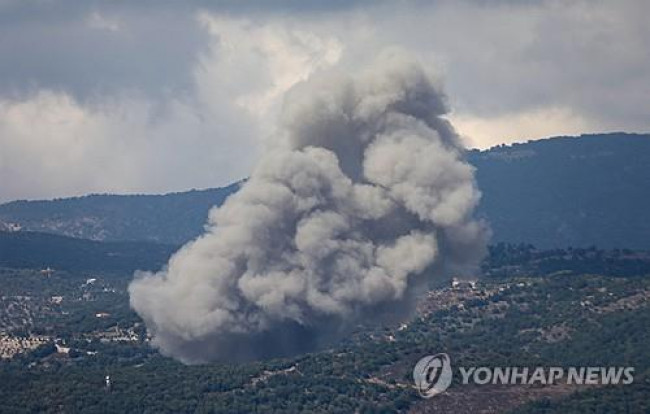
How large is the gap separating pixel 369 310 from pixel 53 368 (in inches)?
1320

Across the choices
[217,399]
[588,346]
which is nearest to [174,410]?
[217,399]

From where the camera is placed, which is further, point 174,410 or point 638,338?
point 638,338

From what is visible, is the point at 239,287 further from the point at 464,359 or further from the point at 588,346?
the point at 588,346

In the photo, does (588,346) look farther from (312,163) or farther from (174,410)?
(174,410)

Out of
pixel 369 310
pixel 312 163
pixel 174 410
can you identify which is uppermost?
pixel 312 163

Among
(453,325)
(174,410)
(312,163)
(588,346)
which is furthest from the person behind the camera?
(453,325)

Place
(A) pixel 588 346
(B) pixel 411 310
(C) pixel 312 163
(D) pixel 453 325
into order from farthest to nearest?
(D) pixel 453 325 → (A) pixel 588 346 → (B) pixel 411 310 → (C) pixel 312 163

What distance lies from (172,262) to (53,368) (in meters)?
20.0

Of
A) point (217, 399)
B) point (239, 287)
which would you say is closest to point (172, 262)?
point (239, 287)

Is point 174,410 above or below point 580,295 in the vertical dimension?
below

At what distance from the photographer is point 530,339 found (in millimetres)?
184875

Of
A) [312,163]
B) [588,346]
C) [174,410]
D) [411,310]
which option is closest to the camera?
[174,410]

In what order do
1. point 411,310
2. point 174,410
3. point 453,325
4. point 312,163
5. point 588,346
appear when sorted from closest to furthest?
point 174,410 → point 312,163 → point 411,310 → point 588,346 → point 453,325

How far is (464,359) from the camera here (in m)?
150
